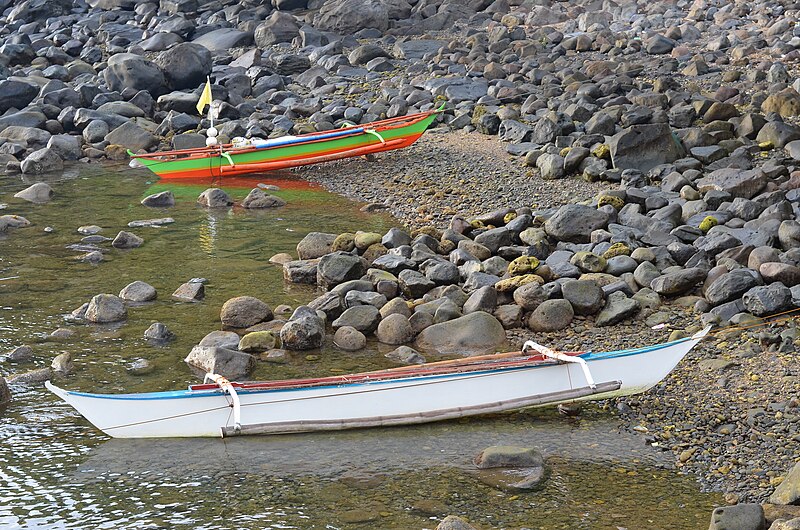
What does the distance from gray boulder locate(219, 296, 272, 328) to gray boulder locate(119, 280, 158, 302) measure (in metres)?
1.39

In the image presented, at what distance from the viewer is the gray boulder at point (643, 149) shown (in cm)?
1748

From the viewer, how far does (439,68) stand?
27.8 meters

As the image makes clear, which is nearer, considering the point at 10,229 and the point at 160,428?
the point at 160,428

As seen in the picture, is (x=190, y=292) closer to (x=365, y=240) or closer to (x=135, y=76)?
(x=365, y=240)

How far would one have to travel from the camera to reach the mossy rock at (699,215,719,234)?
564 inches

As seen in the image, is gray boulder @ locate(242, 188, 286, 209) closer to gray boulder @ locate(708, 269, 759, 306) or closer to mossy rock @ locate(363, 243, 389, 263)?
mossy rock @ locate(363, 243, 389, 263)

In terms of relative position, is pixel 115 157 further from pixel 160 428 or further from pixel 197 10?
pixel 197 10

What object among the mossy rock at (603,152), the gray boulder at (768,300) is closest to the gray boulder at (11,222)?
the mossy rock at (603,152)

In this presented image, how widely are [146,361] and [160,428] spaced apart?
7.19ft

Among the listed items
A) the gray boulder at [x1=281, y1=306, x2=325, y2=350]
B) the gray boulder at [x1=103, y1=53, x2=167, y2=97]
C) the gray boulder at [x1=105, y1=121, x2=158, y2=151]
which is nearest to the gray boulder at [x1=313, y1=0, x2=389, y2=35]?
the gray boulder at [x1=103, y1=53, x2=167, y2=97]

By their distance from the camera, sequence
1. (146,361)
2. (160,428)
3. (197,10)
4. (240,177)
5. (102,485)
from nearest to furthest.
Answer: (102,485) < (160,428) < (146,361) < (240,177) < (197,10)

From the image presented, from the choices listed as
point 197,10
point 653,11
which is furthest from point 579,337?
point 197,10

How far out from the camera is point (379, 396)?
940 cm

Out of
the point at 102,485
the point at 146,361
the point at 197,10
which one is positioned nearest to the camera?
the point at 102,485
